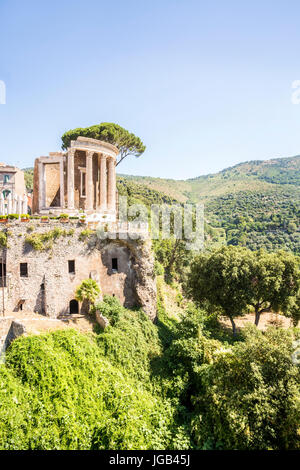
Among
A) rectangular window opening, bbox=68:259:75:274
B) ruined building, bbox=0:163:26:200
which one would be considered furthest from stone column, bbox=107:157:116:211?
ruined building, bbox=0:163:26:200

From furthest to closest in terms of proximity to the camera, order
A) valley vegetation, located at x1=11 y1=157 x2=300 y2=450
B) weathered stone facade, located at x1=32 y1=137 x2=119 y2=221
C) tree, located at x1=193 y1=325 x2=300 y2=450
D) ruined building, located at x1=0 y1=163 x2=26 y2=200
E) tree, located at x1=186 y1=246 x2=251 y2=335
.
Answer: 1. ruined building, located at x1=0 y1=163 x2=26 y2=200
2. weathered stone facade, located at x1=32 y1=137 x2=119 y2=221
3. tree, located at x1=186 y1=246 x2=251 y2=335
4. valley vegetation, located at x1=11 y1=157 x2=300 y2=450
5. tree, located at x1=193 y1=325 x2=300 y2=450

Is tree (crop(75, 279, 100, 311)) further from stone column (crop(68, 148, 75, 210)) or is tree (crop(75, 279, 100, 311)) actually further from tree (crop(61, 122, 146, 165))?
tree (crop(61, 122, 146, 165))

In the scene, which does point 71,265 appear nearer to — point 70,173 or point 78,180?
point 70,173

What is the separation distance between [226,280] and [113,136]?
2402 cm

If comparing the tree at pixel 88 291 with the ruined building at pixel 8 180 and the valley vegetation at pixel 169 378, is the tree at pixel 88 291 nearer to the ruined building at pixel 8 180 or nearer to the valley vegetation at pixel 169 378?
the valley vegetation at pixel 169 378

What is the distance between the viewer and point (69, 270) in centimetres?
2339

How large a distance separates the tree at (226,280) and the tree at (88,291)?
36.2 feet

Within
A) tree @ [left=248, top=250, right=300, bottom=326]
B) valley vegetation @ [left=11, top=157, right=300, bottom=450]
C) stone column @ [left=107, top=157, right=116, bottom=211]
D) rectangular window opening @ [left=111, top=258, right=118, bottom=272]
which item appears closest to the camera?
valley vegetation @ [left=11, top=157, right=300, bottom=450]

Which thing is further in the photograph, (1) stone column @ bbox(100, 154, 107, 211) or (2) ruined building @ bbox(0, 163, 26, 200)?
(2) ruined building @ bbox(0, 163, 26, 200)

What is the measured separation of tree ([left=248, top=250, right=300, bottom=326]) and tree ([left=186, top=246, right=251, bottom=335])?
0.89 meters

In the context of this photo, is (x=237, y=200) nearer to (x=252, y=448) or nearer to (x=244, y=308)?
(x=244, y=308)

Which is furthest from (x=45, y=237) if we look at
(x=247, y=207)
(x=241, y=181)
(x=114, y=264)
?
(x=241, y=181)

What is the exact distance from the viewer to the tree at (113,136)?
37906 millimetres

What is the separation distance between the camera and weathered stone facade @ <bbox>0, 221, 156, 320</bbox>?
21750 millimetres
